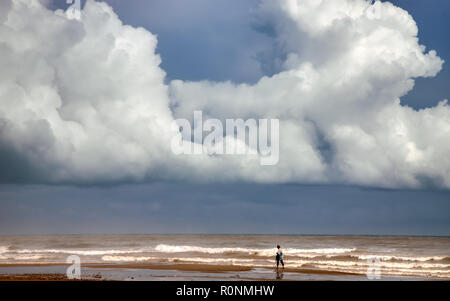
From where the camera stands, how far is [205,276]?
91.8 feet

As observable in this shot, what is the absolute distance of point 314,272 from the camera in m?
31.1
